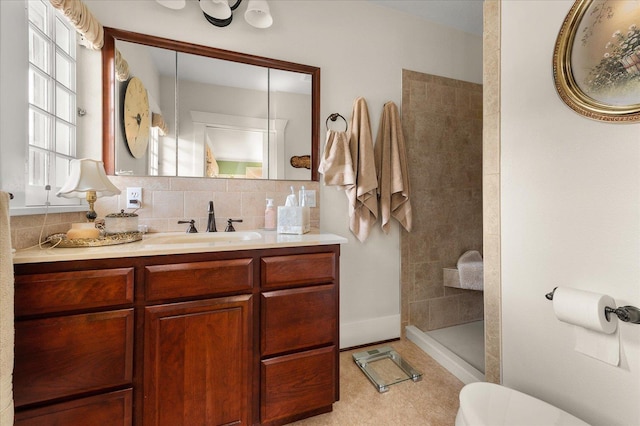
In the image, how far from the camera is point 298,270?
1286 mm

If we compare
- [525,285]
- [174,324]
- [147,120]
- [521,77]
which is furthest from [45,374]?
[521,77]

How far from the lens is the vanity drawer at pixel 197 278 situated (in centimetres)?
108

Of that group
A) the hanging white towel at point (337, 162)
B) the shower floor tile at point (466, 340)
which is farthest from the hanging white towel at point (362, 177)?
the shower floor tile at point (466, 340)

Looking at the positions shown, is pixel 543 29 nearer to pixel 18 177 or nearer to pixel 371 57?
pixel 371 57

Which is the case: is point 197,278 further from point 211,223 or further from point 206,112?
point 206,112

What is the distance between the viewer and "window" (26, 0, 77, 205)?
117 cm

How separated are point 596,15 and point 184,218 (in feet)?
6.86

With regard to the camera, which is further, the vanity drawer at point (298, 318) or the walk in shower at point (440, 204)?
the walk in shower at point (440, 204)

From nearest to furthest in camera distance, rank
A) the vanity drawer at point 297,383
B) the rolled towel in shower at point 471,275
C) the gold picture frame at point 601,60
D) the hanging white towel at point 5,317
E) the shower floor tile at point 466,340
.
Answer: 1. the hanging white towel at point 5,317
2. the gold picture frame at point 601,60
3. the vanity drawer at point 297,383
4. the shower floor tile at point 466,340
5. the rolled towel in shower at point 471,275

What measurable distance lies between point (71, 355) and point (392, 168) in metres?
1.96

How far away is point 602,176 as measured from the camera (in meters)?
0.98

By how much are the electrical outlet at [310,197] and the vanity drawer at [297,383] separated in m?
0.93

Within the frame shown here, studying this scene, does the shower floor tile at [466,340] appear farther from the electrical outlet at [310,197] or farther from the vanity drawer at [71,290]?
the vanity drawer at [71,290]

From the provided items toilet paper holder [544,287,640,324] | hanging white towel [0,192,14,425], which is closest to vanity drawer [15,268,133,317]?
hanging white towel [0,192,14,425]
